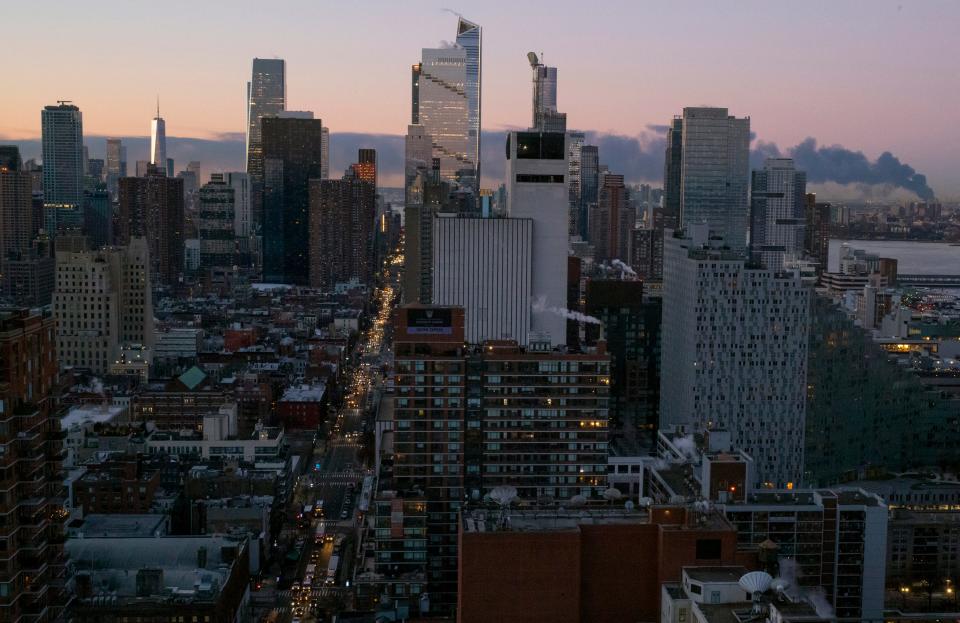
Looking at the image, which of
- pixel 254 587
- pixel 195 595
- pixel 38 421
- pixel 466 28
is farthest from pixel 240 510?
pixel 466 28

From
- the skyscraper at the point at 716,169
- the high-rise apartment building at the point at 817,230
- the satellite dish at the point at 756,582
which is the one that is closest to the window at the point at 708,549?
the satellite dish at the point at 756,582

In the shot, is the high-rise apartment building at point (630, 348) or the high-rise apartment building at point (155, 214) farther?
the high-rise apartment building at point (155, 214)

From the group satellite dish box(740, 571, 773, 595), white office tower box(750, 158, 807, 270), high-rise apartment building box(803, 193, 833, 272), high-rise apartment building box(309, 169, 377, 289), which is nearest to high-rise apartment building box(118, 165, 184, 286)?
high-rise apartment building box(309, 169, 377, 289)

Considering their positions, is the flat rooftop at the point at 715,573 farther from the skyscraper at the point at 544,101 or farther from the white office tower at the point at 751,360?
the skyscraper at the point at 544,101

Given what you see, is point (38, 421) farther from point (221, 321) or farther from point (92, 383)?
point (221, 321)

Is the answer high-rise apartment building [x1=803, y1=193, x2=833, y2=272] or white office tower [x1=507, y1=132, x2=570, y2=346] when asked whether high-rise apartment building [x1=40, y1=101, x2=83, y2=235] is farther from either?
white office tower [x1=507, y1=132, x2=570, y2=346]

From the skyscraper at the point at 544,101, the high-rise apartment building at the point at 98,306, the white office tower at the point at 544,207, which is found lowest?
the high-rise apartment building at the point at 98,306

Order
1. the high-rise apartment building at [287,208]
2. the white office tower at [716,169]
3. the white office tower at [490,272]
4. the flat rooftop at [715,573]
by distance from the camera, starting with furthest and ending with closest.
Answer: the high-rise apartment building at [287,208] → the white office tower at [716,169] → the white office tower at [490,272] → the flat rooftop at [715,573]
